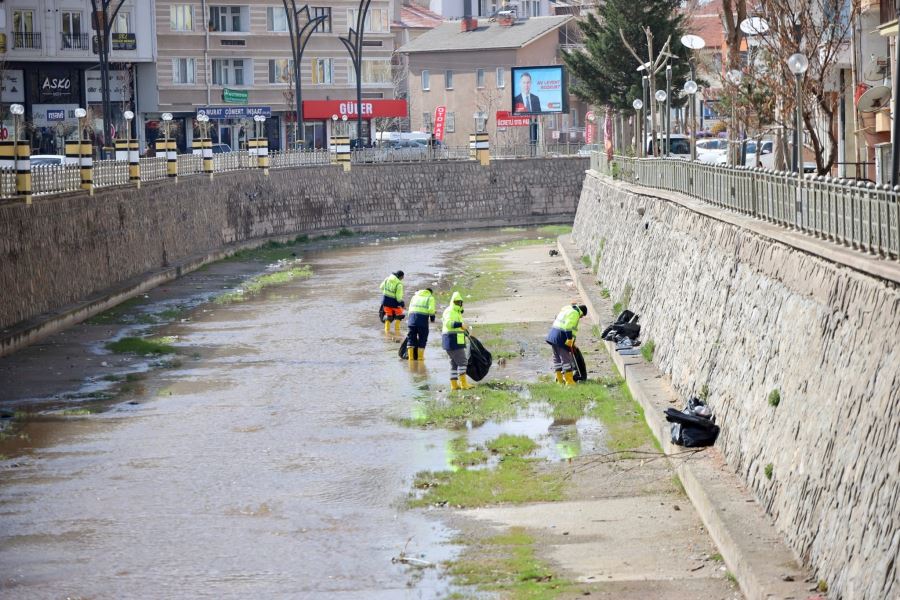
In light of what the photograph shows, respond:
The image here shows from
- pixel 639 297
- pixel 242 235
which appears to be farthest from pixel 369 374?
pixel 242 235

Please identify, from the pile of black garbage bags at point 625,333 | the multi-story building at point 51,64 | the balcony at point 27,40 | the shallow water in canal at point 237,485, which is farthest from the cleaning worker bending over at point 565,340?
the balcony at point 27,40

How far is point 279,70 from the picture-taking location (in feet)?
241

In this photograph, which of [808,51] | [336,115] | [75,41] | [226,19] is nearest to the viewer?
[808,51]

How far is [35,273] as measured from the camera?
2784 cm

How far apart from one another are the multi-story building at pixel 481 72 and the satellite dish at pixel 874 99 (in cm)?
5091

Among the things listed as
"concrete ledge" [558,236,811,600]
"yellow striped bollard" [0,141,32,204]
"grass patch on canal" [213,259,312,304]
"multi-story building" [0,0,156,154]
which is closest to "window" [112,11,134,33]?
"multi-story building" [0,0,156,154]

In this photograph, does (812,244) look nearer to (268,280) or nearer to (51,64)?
(268,280)

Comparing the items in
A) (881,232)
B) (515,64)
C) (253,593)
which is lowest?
(253,593)

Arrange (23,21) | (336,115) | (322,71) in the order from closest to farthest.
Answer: (23,21) → (336,115) → (322,71)

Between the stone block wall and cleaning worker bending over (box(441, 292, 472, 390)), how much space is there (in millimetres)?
9121

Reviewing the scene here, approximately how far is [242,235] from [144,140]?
21519 mm

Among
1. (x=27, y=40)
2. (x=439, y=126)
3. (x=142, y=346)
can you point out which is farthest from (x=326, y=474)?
(x=439, y=126)

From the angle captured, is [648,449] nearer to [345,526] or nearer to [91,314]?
[345,526]

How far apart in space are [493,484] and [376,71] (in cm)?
6185
